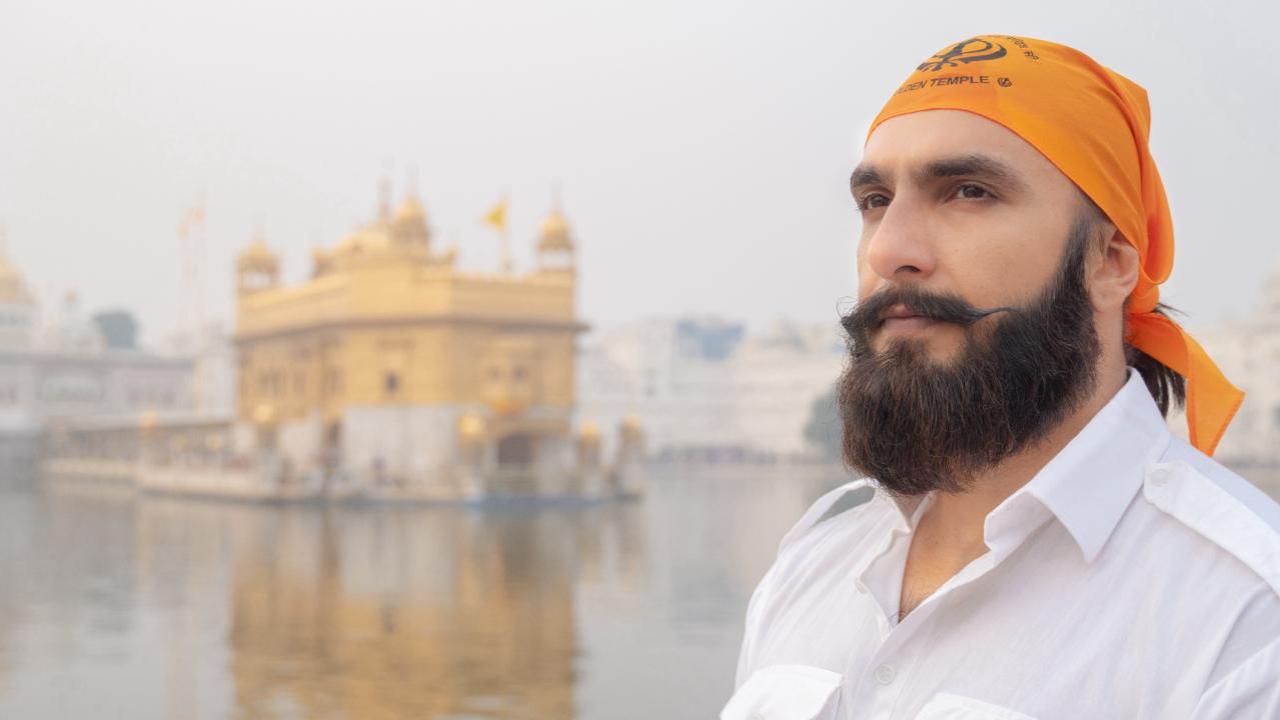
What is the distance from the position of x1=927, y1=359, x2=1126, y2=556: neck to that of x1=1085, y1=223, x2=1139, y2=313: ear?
7cm

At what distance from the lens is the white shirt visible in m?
1.22

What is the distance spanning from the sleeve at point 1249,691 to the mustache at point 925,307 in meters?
0.41

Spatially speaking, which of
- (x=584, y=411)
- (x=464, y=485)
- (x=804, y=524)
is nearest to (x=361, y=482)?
(x=464, y=485)

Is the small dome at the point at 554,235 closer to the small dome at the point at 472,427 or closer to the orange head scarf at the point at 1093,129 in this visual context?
the small dome at the point at 472,427

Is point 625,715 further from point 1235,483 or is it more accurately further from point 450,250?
point 450,250

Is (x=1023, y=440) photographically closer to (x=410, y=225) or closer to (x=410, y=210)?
(x=410, y=225)

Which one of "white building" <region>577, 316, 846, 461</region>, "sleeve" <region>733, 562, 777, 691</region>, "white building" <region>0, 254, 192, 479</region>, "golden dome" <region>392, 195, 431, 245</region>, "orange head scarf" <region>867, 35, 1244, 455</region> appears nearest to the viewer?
"orange head scarf" <region>867, 35, 1244, 455</region>

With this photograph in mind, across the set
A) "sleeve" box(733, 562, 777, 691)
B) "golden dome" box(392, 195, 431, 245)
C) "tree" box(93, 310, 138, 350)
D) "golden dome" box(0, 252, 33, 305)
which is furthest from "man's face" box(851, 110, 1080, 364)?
"tree" box(93, 310, 138, 350)

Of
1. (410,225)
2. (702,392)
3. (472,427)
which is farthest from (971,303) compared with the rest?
(702,392)

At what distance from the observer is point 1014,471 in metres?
1.48

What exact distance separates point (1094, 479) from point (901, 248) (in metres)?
0.29

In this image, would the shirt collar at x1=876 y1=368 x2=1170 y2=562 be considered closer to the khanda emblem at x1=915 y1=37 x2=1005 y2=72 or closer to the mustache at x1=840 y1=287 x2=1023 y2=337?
the mustache at x1=840 y1=287 x2=1023 y2=337

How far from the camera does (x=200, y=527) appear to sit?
22.1 meters

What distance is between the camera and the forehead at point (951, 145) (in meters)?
1.42
